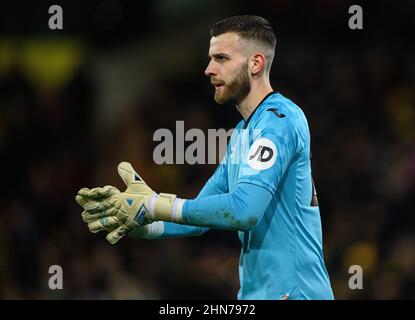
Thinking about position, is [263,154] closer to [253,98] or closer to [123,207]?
[253,98]

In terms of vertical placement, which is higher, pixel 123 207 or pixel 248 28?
pixel 248 28

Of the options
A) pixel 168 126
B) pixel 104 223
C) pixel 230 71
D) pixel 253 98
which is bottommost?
pixel 104 223

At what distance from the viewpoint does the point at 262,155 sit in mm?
3873

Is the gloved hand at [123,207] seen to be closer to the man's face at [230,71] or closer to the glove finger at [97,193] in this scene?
the glove finger at [97,193]

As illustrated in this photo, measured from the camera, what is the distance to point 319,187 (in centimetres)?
849

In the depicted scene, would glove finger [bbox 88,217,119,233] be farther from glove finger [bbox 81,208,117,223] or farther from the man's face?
the man's face

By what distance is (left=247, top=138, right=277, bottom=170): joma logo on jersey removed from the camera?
12.6 feet

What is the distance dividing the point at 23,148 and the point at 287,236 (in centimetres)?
568

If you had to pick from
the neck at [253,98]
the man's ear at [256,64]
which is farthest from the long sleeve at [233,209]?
the man's ear at [256,64]

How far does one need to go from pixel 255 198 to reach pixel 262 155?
0.22 meters

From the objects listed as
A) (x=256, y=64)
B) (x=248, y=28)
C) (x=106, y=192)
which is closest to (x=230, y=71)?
(x=256, y=64)

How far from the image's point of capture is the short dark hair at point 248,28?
169 inches
